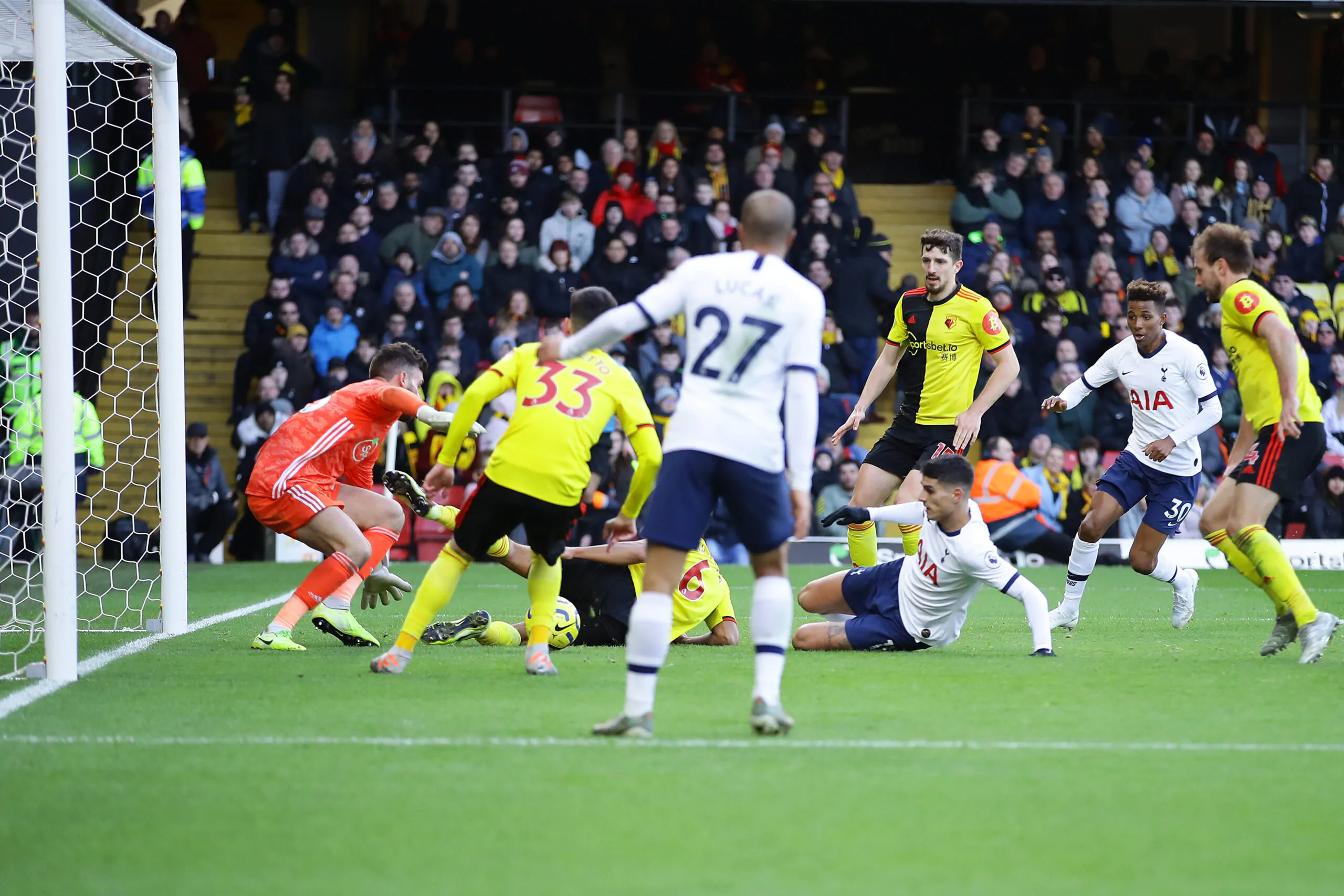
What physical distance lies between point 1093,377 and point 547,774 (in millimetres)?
5846

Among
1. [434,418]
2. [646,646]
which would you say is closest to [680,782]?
[646,646]

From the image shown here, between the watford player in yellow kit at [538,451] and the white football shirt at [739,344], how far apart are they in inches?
50.7

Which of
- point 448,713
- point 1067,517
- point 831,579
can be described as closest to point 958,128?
point 1067,517

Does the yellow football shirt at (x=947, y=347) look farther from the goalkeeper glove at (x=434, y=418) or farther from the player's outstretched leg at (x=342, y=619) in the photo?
the player's outstretched leg at (x=342, y=619)

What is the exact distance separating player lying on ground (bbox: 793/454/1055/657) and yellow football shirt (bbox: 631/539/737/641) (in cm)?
48

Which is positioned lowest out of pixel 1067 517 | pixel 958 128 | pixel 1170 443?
pixel 1067 517

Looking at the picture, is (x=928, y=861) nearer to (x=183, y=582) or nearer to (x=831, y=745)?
(x=831, y=745)

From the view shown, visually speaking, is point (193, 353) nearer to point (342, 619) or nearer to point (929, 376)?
point (342, 619)

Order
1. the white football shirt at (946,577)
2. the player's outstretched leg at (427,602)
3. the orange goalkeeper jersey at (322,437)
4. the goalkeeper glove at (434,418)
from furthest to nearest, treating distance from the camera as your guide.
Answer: the orange goalkeeper jersey at (322,437), the goalkeeper glove at (434,418), the white football shirt at (946,577), the player's outstretched leg at (427,602)

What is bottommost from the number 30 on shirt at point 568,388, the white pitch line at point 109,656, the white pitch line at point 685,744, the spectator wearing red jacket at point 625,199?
the white pitch line at point 109,656

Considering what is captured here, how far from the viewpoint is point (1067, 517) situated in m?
16.4

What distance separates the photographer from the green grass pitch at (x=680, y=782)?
361cm

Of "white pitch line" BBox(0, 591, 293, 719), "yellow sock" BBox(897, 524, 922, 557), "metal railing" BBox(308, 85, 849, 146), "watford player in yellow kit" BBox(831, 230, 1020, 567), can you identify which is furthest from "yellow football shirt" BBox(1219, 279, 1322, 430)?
"metal railing" BBox(308, 85, 849, 146)

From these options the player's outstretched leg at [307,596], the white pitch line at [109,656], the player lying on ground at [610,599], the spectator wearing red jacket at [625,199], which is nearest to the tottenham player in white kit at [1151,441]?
the player lying on ground at [610,599]
